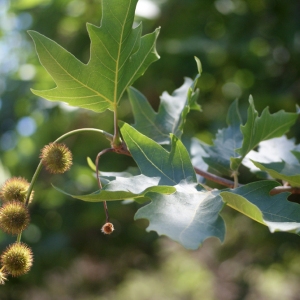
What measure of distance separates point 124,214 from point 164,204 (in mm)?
3538

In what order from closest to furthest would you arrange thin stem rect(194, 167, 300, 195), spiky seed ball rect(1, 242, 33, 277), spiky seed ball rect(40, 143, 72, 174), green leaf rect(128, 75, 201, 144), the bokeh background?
spiky seed ball rect(1, 242, 33, 277)
spiky seed ball rect(40, 143, 72, 174)
thin stem rect(194, 167, 300, 195)
green leaf rect(128, 75, 201, 144)
the bokeh background

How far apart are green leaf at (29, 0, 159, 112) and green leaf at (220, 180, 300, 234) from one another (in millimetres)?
576

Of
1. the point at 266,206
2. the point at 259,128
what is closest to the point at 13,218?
the point at 266,206

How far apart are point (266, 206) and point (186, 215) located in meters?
0.31

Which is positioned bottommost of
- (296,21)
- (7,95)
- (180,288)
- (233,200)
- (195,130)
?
(180,288)

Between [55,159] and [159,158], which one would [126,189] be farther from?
[55,159]

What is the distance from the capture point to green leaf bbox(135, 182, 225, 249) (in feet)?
3.61

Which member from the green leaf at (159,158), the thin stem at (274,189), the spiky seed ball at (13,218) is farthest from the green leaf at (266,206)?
the spiky seed ball at (13,218)

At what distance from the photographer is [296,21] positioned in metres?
4.29

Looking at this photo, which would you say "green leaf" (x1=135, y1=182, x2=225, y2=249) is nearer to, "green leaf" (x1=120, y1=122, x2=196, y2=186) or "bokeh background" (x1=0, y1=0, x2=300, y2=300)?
"green leaf" (x1=120, y1=122, x2=196, y2=186)

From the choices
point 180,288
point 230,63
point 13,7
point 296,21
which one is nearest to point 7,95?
point 13,7

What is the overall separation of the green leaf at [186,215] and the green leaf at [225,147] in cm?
59

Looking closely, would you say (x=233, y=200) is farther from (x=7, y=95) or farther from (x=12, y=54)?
(x=12, y=54)

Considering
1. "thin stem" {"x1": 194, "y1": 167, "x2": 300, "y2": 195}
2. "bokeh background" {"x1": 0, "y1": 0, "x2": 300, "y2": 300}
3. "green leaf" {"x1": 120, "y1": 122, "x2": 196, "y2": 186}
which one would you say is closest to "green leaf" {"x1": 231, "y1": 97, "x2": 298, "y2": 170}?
"thin stem" {"x1": 194, "y1": 167, "x2": 300, "y2": 195}
